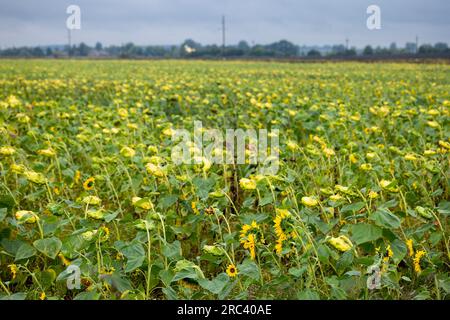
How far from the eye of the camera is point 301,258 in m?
1.84

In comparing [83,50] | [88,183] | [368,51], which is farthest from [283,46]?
[88,183]

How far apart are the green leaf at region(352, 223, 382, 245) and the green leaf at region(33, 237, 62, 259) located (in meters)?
1.14

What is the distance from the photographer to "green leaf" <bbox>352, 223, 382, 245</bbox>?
157 centimetres

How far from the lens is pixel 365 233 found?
159 cm

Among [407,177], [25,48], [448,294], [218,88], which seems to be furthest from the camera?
[25,48]

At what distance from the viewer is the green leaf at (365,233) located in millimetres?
1566

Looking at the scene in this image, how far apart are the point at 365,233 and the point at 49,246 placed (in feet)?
3.96

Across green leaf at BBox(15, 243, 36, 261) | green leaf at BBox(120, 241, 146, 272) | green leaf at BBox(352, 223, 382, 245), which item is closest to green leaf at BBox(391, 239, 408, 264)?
green leaf at BBox(352, 223, 382, 245)

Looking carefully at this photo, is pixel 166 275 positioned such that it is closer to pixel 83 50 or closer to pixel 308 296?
pixel 308 296

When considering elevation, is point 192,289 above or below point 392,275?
below

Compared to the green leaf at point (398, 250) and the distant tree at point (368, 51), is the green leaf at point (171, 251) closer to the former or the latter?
the green leaf at point (398, 250)

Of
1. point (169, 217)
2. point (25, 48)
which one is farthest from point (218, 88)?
point (25, 48)
